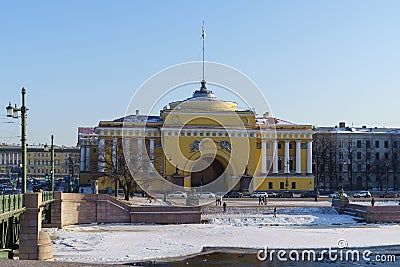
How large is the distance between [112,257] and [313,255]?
33.1 ft

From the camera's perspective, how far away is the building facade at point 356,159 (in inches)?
3757

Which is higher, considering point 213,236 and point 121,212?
point 121,212

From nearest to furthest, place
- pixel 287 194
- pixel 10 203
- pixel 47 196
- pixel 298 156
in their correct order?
1. pixel 10 203
2. pixel 47 196
3. pixel 287 194
4. pixel 298 156

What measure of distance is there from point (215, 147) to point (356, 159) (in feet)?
100

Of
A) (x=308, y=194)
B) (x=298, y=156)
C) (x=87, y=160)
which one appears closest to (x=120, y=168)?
(x=87, y=160)

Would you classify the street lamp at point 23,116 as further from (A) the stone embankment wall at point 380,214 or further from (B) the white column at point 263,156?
(B) the white column at point 263,156

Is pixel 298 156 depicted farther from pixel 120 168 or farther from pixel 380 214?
pixel 380 214

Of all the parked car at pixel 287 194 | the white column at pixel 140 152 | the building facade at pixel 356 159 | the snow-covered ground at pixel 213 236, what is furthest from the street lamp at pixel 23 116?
the building facade at pixel 356 159

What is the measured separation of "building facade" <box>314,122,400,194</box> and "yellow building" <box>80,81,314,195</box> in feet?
32.3

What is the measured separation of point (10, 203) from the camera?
23.2 metres

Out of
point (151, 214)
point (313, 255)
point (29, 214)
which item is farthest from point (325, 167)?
point (29, 214)

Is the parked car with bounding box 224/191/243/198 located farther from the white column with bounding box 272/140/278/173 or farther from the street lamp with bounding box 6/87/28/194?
the street lamp with bounding box 6/87/28/194

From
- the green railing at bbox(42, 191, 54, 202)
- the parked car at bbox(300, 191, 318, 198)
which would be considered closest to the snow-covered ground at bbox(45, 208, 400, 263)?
the green railing at bbox(42, 191, 54, 202)

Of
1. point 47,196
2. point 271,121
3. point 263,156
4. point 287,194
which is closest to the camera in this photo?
point 47,196
